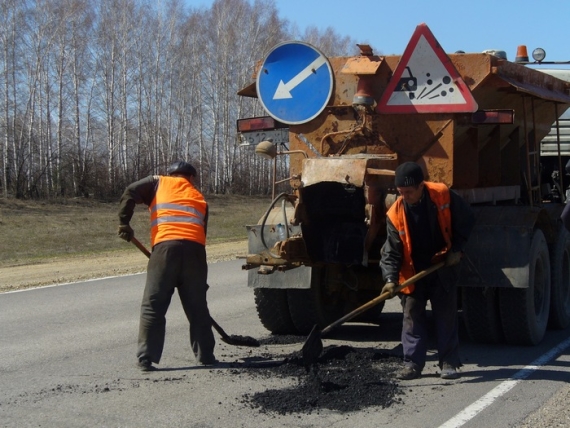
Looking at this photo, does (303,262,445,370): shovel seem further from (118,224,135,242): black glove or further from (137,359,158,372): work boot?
(118,224,135,242): black glove

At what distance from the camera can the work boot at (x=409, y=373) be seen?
250 inches

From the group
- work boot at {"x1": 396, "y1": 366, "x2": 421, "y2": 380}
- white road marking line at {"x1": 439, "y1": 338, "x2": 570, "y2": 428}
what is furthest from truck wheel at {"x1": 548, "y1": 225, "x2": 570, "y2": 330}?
work boot at {"x1": 396, "y1": 366, "x2": 421, "y2": 380}

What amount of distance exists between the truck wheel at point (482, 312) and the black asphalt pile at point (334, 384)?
2.99 ft

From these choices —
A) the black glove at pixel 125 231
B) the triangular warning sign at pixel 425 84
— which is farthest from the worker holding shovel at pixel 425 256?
the black glove at pixel 125 231

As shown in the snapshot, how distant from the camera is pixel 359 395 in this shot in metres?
5.87

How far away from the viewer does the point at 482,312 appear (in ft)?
24.5

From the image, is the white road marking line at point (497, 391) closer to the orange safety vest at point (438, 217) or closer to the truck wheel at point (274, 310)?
the orange safety vest at point (438, 217)

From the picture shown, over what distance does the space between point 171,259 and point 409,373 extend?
2.03m

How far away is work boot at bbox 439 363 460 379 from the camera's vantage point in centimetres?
640

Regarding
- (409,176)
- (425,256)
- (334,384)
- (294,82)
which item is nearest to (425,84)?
(294,82)

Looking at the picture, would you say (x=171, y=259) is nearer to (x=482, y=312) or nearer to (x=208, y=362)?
(x=208, y=362)

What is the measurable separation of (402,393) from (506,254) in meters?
1.82

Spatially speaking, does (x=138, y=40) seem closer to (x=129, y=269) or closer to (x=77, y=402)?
(x=129, y=269)

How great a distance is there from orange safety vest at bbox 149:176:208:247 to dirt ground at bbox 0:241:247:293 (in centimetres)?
433
